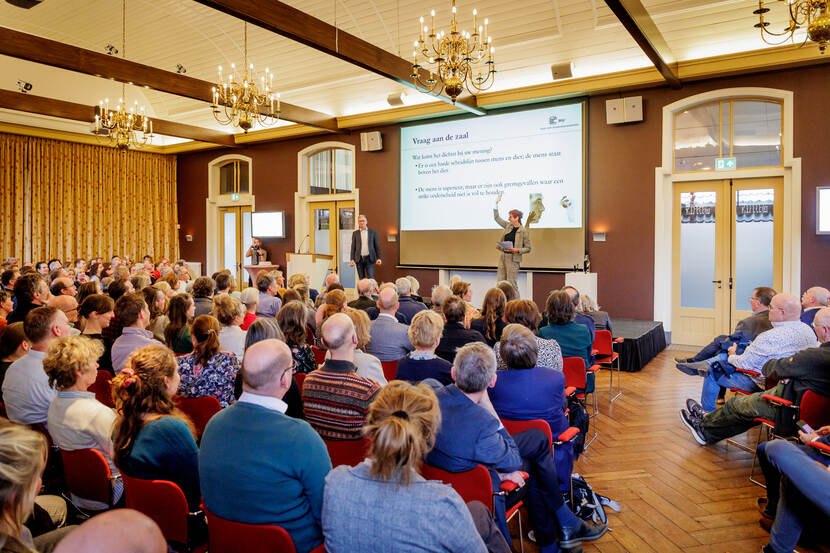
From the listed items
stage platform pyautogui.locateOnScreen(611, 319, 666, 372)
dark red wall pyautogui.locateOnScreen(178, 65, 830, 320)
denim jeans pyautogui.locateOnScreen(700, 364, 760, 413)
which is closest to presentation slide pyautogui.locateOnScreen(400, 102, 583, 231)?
dark red wall pyautogui.locateOnScreen(178, 65, 830, 320)

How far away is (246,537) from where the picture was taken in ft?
5.59

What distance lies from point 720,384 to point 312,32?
5.35m

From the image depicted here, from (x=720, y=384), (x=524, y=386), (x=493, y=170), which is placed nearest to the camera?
(x=524, y=386)

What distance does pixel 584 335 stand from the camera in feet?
14.1

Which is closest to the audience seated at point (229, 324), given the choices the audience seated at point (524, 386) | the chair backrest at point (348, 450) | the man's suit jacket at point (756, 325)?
the chair backrest at point (348, 450)

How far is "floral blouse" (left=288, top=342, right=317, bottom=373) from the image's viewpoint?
3490 mm

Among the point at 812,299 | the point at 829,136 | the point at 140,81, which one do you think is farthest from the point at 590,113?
the point at 140,81

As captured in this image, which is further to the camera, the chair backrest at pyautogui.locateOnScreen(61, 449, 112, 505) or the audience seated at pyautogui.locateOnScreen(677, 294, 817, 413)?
the audience seated at pyautogui.locateOnScreen(677, 294, 817, 413)

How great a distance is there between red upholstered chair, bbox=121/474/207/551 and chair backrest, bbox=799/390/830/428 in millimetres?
3281

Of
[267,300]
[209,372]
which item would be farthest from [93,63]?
[209,372]

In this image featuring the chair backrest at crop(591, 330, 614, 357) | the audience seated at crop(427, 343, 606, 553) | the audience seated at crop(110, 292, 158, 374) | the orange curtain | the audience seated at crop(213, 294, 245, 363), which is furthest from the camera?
the orange curtain

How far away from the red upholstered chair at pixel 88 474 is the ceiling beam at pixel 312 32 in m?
4.05

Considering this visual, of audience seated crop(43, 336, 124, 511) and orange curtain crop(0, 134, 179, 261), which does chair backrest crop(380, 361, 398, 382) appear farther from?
orange curtain crop(0, 134, 179, 261)

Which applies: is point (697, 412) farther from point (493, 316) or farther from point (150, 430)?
point (150, 430)
